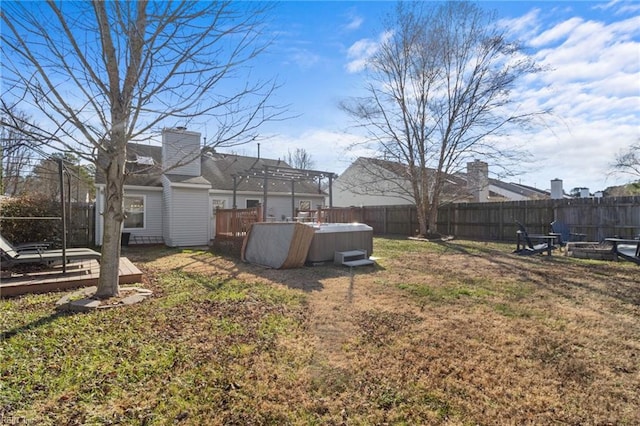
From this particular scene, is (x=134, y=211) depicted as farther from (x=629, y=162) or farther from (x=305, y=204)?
(x=629, y=162)

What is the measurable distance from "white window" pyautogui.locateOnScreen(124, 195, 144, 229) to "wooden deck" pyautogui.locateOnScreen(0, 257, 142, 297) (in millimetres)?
6982

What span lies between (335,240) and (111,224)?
5.07 meters

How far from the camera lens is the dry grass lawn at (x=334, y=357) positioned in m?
2.20

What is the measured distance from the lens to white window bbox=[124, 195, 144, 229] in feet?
42.2

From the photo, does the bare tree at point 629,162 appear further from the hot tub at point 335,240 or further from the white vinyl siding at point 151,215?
the white vinyl siding at point 151,215

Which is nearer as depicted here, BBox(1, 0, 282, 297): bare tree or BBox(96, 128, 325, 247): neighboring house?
BBox(1, 0, 282, 297): bare tree

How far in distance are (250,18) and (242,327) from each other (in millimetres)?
3974

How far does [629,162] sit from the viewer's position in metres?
22.5

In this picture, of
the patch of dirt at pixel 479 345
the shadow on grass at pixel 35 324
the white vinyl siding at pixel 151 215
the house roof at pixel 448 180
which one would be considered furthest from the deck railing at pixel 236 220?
the house roof at pixel 448 180

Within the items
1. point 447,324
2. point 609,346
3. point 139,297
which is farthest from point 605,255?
point 139,297

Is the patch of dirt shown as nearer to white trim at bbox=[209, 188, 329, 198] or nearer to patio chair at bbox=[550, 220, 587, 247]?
patio chair at bbox=[550, 220, 587, 247]

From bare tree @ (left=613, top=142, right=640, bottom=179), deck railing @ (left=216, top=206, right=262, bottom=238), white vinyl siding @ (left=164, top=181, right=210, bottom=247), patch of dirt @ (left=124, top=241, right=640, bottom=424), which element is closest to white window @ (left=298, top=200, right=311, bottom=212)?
white vinyl siding @ (left=164, top=181, right=210, bottom=247)

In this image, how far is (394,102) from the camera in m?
16.4

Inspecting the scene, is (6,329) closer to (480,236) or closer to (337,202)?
(480,236)
